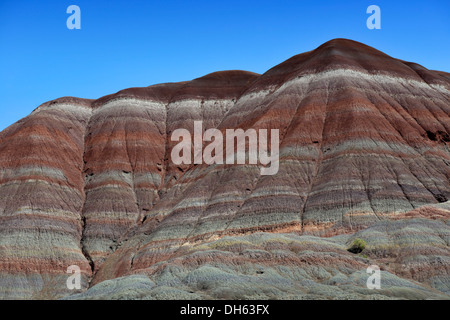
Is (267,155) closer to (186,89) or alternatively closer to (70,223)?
(70,223)

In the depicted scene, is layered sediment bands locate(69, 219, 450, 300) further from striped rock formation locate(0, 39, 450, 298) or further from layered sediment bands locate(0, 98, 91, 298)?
layered sediment bands locate(0, 98, 91, 298)

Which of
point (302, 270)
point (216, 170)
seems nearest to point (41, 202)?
point (216, 170)

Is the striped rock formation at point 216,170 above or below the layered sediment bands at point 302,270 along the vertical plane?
above

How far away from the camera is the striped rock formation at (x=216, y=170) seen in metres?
75.9

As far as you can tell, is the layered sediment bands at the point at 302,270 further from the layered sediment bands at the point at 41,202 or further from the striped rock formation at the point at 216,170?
the layered sediment bands at the point at 41,202

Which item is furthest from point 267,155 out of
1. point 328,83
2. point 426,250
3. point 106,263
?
point 426,250

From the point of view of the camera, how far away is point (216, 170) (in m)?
88.2

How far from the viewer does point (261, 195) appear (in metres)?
78.6

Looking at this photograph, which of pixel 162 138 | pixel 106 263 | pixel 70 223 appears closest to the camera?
pixel 106 263

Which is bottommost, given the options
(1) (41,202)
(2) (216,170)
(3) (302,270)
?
(3) (302,270)

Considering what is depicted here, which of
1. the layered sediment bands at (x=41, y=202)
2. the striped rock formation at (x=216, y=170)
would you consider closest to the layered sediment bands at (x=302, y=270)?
the striped rock formation at (x=216, y=170)

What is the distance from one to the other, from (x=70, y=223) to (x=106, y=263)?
1046 cm

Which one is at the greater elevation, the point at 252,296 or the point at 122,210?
the point at 122,210

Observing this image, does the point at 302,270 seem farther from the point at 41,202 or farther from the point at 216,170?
the point at 41,202
